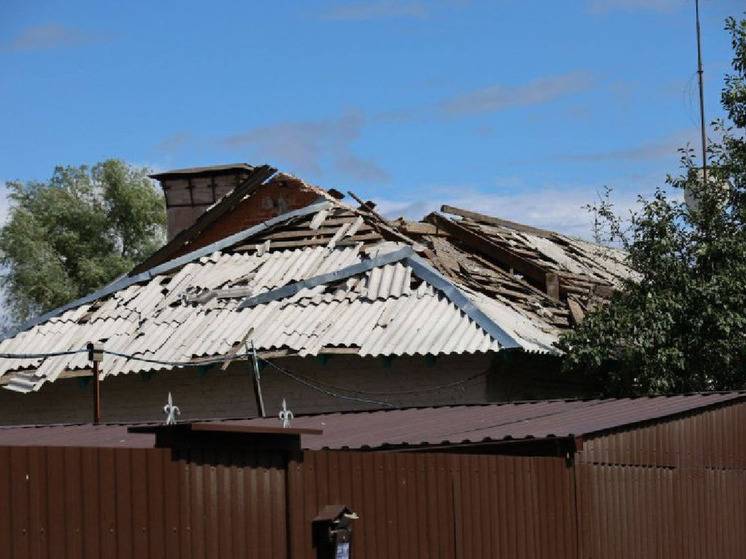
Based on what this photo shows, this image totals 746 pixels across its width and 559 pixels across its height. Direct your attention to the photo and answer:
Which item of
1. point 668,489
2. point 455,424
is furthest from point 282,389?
point 668,489

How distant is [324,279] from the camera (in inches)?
1002

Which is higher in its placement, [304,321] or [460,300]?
[460,300]

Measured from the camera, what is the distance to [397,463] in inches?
435

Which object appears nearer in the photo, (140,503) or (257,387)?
(140,503)

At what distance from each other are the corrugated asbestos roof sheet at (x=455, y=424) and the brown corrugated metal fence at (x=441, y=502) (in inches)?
27.6

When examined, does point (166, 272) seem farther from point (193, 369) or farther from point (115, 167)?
point (115, 167)

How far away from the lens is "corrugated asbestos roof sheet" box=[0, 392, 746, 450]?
13484mm

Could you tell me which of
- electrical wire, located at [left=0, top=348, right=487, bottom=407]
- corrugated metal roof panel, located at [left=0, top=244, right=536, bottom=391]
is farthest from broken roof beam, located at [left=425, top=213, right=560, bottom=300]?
electrical wire, located at [left=0, top=348, right=487, bottom=407]

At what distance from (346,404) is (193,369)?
9.44 ft

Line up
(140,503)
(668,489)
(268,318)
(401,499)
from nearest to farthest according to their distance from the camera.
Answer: (140,503) → (401,499) → (668,489) → (268,318)

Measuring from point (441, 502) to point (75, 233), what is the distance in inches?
1777

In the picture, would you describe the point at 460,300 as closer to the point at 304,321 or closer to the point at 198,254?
the point at 304,321

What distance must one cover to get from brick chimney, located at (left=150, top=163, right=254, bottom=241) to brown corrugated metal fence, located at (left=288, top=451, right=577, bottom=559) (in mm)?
22347

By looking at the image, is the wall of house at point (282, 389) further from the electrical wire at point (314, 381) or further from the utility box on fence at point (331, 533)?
the utility box on fence at point (331, 533)
